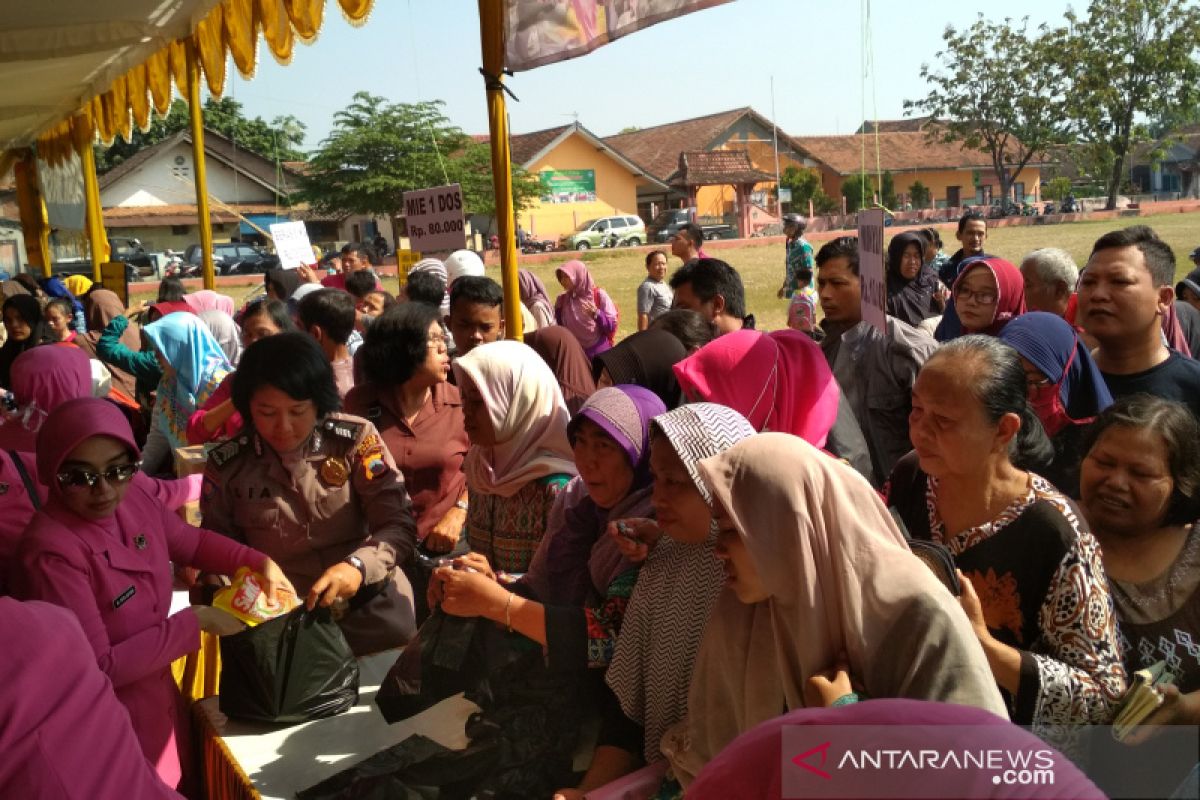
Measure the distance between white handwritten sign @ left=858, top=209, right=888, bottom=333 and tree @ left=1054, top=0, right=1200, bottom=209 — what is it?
137 feet

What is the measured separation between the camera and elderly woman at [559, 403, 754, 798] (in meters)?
2.02

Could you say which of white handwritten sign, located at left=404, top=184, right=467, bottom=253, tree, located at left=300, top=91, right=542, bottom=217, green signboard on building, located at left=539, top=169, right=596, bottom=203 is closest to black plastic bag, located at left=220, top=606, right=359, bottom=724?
white handwritten sign, located at left=404, top=184, right=467, bottom=253

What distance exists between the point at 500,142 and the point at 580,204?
41.8 metres

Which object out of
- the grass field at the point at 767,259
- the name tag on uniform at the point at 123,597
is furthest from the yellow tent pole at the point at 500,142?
the grass field at the point at 767,259

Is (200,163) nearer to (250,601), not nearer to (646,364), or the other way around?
(646,364)

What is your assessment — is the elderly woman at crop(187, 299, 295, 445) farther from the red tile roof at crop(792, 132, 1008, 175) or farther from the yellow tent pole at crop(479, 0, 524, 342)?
the red tile roof at crop(792, 132, 1008, 175)

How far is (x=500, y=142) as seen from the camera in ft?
14.8

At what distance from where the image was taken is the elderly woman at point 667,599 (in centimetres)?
202

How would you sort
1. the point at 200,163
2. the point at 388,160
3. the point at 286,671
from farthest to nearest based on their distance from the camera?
the point at 388,160 → the point at 200,163 → the point at 286,671

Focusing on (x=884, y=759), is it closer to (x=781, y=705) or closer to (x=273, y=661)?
(x=781, y=705)

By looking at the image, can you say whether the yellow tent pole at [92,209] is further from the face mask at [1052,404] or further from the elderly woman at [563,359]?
the face mask at [1052,404]

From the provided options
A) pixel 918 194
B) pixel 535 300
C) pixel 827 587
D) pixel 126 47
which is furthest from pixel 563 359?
pixel 918 194

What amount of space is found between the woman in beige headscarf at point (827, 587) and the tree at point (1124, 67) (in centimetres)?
4403

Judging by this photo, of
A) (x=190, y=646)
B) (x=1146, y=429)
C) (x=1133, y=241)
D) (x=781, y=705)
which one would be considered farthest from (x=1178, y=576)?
(x=190, y=646)
